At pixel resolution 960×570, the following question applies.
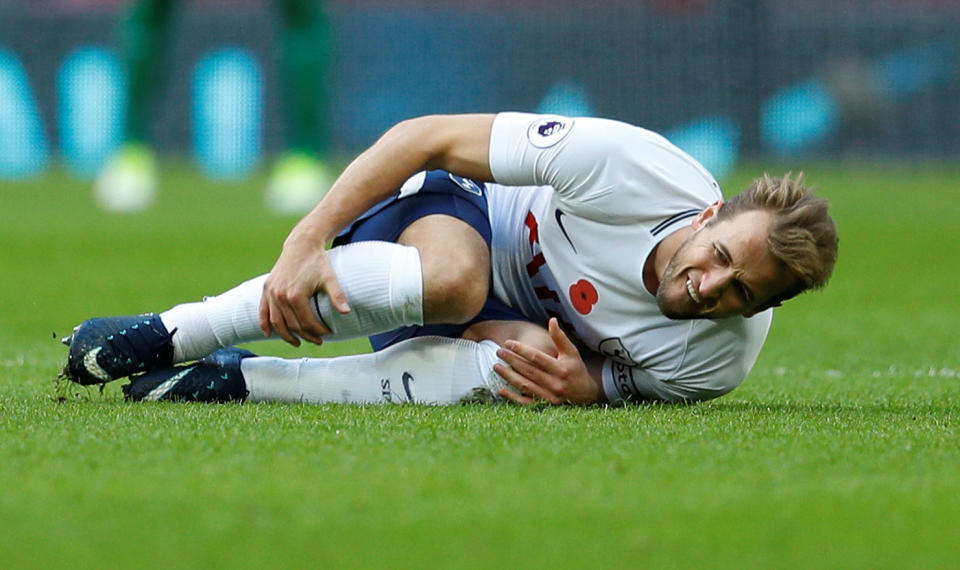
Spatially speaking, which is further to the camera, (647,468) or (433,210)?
(433,210)

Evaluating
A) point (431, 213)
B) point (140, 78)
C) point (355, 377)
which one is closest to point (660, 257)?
point (431, 213)

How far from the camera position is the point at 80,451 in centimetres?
189

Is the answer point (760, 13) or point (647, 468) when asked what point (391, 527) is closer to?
point (647, 468)

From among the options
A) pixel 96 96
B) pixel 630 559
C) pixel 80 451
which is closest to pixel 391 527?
pixel 630 559

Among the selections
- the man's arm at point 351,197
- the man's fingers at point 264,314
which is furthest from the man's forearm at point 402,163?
the man's fingers at point 264,314

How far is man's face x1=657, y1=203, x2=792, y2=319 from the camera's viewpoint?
222 centimetres

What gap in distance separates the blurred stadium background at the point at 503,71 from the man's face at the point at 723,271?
8426 millimetres

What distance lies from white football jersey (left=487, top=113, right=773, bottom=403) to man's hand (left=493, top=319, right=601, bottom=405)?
0.08m

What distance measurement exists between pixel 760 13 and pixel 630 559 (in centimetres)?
1000

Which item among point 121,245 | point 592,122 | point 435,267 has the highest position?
point 592,122

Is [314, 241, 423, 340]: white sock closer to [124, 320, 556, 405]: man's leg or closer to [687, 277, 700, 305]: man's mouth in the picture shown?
[124, 320, 556, 405]: man's leg

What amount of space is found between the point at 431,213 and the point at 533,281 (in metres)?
0.21

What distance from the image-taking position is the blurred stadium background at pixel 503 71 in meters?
10.5

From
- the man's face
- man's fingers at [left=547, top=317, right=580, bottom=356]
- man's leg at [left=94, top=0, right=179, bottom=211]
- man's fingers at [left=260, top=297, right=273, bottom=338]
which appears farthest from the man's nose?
man's leg at [left=94, top=0, right=179, bottom=211]
